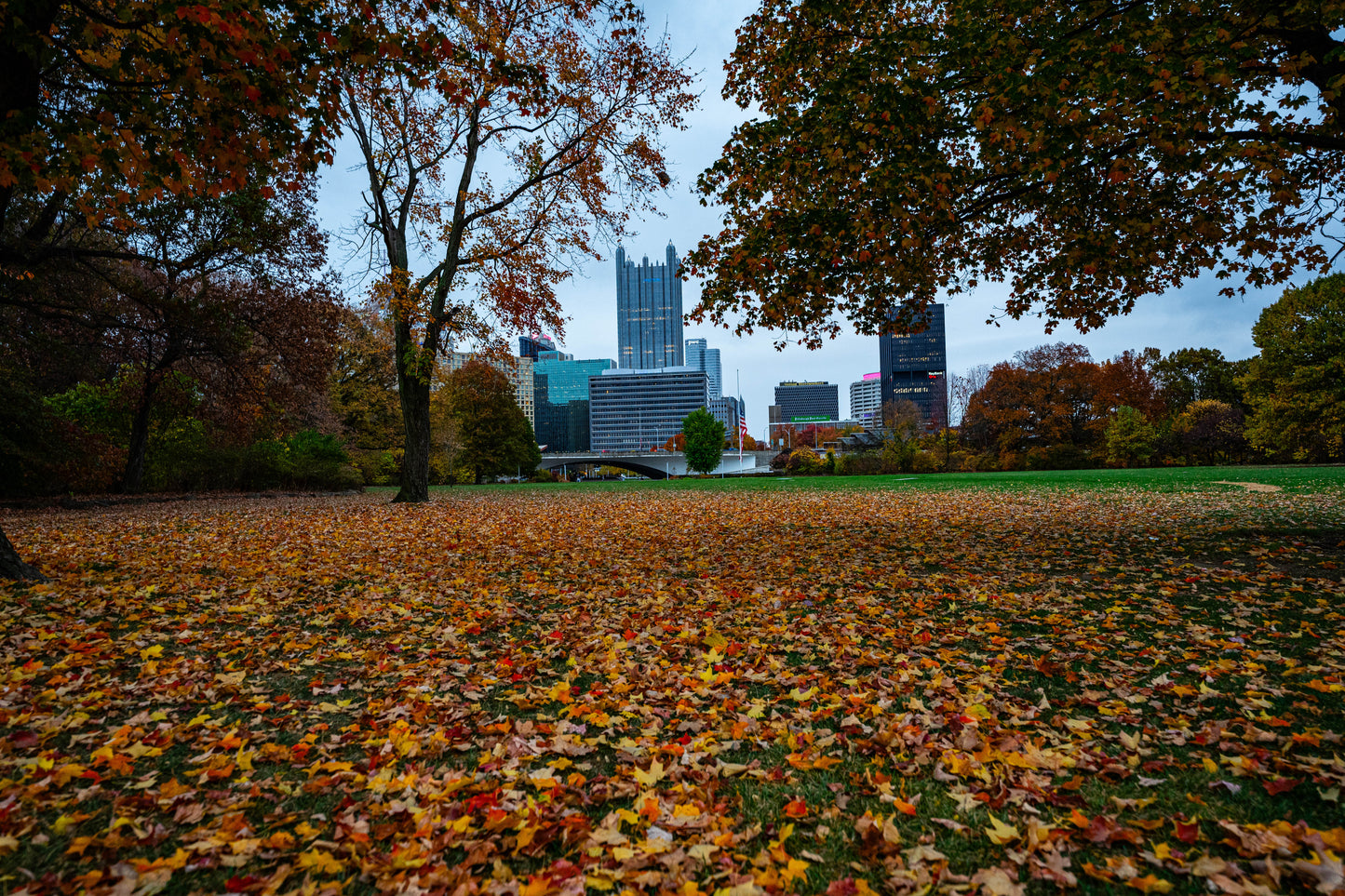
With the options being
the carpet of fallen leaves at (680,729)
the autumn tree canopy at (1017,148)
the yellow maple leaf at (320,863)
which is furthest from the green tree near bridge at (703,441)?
the yellow maple leaf at (320,863)

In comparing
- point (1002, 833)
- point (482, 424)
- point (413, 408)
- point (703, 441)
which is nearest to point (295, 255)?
point (413, 408)

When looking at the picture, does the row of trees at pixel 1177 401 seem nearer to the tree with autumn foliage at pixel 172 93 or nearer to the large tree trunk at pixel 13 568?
the tree with autumn foliage at pixel 172 93

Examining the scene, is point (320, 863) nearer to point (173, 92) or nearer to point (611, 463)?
point (173, 92)

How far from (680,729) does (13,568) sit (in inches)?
310

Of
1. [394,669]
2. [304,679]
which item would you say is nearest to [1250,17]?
[394,669]

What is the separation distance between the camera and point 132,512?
14.2 meters

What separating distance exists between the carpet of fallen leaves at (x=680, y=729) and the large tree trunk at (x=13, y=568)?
19.5 inches

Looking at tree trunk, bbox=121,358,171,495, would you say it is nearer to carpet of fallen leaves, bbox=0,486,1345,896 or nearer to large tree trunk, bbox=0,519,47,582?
carpet of fallen leaves, bbox=0,486,1345,896

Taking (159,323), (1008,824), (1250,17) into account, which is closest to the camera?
(1008,824)

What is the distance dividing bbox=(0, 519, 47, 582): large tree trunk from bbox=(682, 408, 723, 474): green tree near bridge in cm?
6707

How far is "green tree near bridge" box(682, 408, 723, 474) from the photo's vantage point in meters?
73.6

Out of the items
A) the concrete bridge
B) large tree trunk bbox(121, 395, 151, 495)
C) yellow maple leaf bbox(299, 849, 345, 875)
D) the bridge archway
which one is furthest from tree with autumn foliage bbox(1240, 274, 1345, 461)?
the bridge archway

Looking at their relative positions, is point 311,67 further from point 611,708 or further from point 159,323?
point 159,323

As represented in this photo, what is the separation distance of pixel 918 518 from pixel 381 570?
1072 cm
